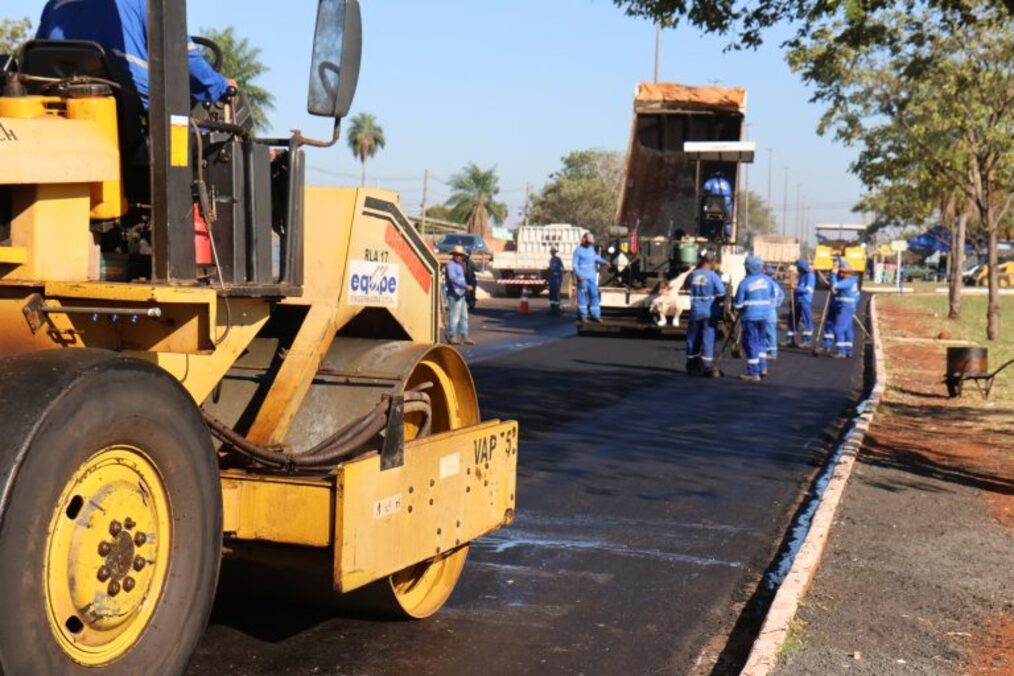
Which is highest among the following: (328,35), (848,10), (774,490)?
(848,10)

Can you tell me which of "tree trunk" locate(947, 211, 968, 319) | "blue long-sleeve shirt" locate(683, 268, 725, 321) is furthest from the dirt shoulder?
"tree trunk" locate(947, 211, 968, 319)

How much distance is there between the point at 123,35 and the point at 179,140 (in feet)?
1.36

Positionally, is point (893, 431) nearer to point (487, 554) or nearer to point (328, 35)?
point (487, 554)

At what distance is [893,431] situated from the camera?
40.9 feet

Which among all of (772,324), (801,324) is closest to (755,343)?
(772,324)

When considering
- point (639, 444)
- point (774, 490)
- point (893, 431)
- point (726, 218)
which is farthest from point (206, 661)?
point (726, 218)

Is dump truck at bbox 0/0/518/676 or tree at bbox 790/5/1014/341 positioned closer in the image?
dump truck at bbox 0/0/518/676

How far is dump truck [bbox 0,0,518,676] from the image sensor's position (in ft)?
10.9

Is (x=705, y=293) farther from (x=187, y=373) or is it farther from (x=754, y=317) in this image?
(x=187, y=373)

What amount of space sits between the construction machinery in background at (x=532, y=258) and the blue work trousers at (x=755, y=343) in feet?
68.9

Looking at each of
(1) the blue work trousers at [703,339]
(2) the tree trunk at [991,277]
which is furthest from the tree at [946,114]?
(1) the blue work trousers at [703,339]

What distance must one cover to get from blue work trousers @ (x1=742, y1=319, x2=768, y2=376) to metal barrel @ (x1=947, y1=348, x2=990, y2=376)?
2857 mm

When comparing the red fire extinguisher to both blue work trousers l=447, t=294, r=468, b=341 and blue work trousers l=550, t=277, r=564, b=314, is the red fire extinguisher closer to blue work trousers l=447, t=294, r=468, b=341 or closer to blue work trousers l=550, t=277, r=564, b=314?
blue work trousers l=447, t=294, r=468, b=341

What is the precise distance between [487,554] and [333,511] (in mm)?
2848
